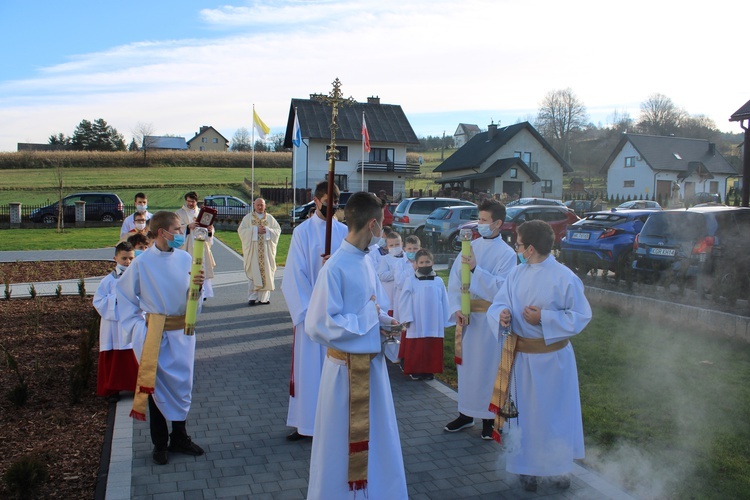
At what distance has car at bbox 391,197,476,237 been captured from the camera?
24648mm

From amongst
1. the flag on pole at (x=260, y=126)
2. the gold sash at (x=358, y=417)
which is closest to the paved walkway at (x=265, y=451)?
the gold sash at (x=358, y=417)

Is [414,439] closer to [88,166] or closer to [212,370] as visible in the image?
[212,370]

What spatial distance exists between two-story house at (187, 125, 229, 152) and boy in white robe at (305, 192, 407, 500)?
374 ft

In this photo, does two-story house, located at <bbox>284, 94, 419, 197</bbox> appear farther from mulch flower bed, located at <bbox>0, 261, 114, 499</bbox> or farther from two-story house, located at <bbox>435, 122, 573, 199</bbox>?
mulch flower bed, located at <bbox>0, 261, 114, 499</bbox>

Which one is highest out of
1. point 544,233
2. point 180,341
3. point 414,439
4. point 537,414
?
point 544,233

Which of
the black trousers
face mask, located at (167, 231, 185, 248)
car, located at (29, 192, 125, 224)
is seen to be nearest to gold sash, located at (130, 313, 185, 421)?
the black trousers

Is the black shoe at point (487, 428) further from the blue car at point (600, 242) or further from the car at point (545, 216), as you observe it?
the car at point (545, 216)

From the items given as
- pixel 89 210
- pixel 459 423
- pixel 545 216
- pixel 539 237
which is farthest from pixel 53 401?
pixel 89 210

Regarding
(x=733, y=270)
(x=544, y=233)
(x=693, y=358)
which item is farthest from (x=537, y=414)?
(x=733, y=270)

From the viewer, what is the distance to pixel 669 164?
49.3 meters

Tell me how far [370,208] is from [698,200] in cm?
3743

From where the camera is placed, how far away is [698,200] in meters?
36.5

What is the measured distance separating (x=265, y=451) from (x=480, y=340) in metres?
2.15

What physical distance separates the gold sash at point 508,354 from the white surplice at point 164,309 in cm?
251
